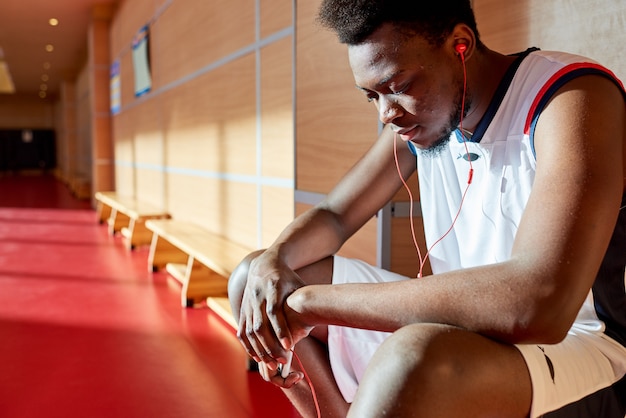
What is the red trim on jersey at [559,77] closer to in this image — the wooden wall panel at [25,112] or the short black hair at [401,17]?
the short black hair at [401,17]

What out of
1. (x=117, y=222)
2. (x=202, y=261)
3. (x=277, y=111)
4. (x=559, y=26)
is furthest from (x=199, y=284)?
(x=117, y=222)

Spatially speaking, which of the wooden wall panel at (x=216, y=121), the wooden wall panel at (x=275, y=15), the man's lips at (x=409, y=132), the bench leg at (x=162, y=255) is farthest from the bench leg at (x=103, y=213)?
the man's lips at (x=409, y=132)

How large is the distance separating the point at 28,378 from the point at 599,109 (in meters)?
2.26

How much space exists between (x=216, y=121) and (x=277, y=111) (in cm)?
106

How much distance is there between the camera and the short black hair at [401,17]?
102cm

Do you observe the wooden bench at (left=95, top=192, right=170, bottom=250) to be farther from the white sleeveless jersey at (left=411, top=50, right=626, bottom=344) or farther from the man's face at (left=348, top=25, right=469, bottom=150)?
the man's face at (left=348, top=25, right=469, bottom=150)

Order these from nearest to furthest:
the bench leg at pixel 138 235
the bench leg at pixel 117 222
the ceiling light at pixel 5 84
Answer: the bench leg at pixel 138 235, the bench leg at pixel 117 222, the ceiling light at pixel 5 84

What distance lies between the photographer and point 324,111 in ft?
6.74

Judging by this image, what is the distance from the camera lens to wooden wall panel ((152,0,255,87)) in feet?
11.3

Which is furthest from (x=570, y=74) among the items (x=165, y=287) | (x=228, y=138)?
(x=165, y=287)

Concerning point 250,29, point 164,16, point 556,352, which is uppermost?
point 164,16

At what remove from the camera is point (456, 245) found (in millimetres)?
1278

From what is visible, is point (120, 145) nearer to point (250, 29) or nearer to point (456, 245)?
point (250, 29)

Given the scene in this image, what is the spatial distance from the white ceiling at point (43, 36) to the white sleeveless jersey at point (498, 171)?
826cm
